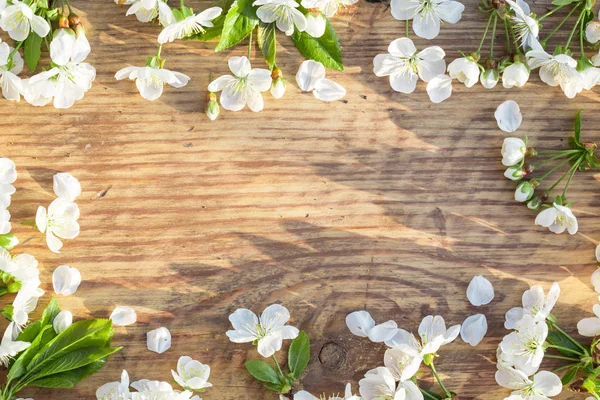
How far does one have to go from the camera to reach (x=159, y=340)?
1.25 m

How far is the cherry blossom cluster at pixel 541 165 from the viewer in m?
1.25

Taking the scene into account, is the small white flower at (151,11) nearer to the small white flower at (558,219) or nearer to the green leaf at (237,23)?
the green leaf at (237,23)

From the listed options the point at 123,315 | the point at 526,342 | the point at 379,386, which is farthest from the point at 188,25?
the point at 526,342

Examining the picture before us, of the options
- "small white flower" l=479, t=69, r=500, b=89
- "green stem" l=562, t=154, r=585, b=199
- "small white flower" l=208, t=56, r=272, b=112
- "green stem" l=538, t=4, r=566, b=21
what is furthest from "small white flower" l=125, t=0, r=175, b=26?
"green stem" l=562, t=154, r=585, b=199

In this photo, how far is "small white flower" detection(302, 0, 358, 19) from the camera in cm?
120

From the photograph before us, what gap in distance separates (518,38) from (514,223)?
37 centimetres

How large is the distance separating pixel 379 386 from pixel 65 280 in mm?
633

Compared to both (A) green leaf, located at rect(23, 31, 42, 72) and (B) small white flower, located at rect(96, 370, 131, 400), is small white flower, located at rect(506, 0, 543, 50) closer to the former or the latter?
(A) green leaf, located at rect(23, 31, 42, 72)

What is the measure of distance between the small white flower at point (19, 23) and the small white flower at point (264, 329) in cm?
64

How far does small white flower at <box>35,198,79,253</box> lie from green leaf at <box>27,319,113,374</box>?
0.16 metres

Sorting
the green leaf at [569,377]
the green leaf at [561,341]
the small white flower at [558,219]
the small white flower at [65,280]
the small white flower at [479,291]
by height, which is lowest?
the green leaf at [569,377]

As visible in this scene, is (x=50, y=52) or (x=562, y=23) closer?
(x=50, y=52)

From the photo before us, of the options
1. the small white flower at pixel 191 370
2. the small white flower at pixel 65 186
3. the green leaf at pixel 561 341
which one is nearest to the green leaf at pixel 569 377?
the green leaf at pixel 561 341

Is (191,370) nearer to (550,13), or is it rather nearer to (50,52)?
(50,52)
